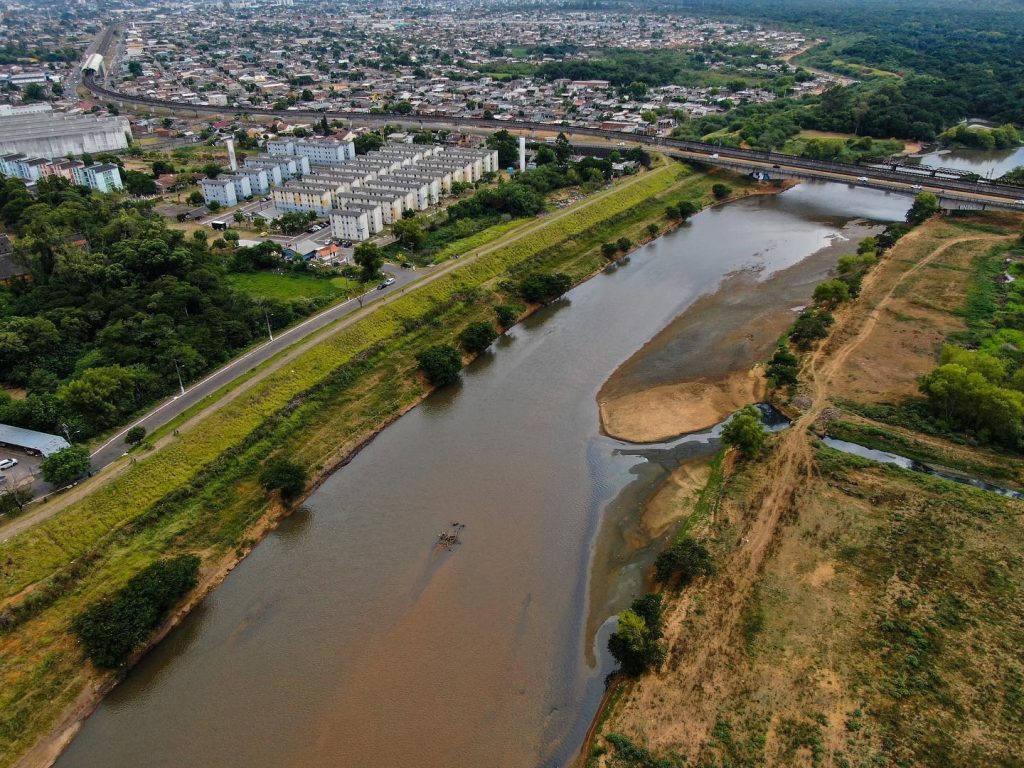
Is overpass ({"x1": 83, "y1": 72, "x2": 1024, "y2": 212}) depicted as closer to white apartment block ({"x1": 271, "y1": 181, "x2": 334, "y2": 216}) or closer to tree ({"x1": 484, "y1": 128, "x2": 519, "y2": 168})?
tree ({"x1": 484, "y1": 128, "x2": 519, "y2": 168})

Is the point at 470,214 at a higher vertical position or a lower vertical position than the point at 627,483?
higher

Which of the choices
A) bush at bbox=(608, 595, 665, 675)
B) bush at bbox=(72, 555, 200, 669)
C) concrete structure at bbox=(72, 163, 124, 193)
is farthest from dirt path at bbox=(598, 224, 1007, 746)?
concrete structure at bbox=(72, 163, 124, 193)

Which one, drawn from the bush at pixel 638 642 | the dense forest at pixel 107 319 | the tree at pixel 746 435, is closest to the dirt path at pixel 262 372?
the dense forest at pixel 107 319

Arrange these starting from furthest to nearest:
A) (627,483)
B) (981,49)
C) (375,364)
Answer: (981,49) → (375,364) → (627,483)

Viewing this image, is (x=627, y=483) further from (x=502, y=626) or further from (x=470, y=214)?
(x=470, y=214)

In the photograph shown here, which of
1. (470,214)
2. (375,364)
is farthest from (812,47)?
(375,364)

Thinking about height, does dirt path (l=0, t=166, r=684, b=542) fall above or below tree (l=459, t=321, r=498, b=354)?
above

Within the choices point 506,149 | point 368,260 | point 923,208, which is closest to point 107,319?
point 368,260
